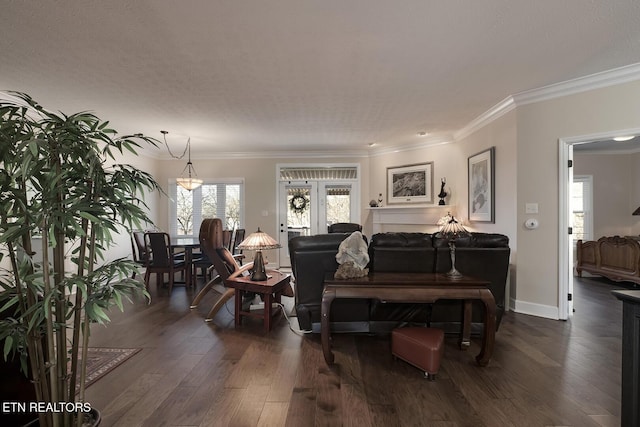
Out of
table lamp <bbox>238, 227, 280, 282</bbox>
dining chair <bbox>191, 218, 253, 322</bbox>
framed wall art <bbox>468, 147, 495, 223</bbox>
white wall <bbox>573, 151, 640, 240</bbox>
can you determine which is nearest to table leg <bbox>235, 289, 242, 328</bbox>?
dining chair <bbox>191, 218, 253, 322</bbox>

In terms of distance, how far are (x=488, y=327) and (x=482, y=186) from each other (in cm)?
280

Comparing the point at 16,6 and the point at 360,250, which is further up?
the point at 16,6

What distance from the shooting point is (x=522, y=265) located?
12.2 feet

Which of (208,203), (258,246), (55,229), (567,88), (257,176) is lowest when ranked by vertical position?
(258,246)

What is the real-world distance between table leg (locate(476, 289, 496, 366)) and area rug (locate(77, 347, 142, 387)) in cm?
299

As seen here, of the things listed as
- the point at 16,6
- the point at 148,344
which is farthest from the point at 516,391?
the point at 16,6

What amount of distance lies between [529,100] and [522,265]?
2.06m

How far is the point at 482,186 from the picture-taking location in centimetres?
454

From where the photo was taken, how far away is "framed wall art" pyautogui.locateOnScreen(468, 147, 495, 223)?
14.0ft

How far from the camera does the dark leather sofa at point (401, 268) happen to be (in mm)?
2877

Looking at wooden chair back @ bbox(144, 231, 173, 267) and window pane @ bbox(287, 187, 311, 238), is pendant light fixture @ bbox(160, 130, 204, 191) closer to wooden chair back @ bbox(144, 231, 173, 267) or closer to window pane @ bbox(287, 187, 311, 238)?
wooden chair back @ bbox(144, 231, 173, 267)

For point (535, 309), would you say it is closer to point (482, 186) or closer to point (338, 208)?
point (482, 186)

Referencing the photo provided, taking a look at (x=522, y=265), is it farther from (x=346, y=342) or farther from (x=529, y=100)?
(x=346, y=342)

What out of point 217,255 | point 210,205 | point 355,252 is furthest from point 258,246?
point 210,205
